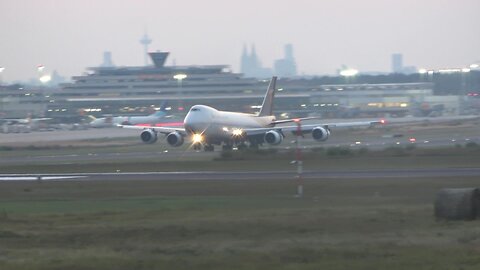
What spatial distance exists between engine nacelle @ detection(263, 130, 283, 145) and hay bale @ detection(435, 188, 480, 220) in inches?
2237

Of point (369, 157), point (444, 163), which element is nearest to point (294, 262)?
point (444, 163)

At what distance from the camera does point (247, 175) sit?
52.1 meters

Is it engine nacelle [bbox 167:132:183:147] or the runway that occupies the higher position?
the runway

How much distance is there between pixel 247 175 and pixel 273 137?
3309 centimetres

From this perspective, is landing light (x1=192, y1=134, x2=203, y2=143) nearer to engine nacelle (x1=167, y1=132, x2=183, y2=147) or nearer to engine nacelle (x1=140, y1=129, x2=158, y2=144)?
engine nacelle (x1=167, y1=132, x2=183, y2=147)

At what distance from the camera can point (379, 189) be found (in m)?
41.2

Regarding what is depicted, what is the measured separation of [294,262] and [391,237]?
14.3ft

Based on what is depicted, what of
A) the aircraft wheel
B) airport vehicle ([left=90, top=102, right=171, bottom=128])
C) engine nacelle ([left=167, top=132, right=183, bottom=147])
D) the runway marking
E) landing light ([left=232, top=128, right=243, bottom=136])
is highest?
the runway marking

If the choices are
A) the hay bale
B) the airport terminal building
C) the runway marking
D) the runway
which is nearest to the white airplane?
the runway

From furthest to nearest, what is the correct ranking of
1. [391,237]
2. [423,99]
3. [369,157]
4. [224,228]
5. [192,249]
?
[423,99], [369,157], [224,228], [391,237], [192,249]

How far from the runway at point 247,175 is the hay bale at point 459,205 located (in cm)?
1967

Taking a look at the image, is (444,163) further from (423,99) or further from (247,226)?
(423,99)

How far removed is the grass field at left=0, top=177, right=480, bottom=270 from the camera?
70.5ft

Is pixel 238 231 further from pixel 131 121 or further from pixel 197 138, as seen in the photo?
pixel 131 121
